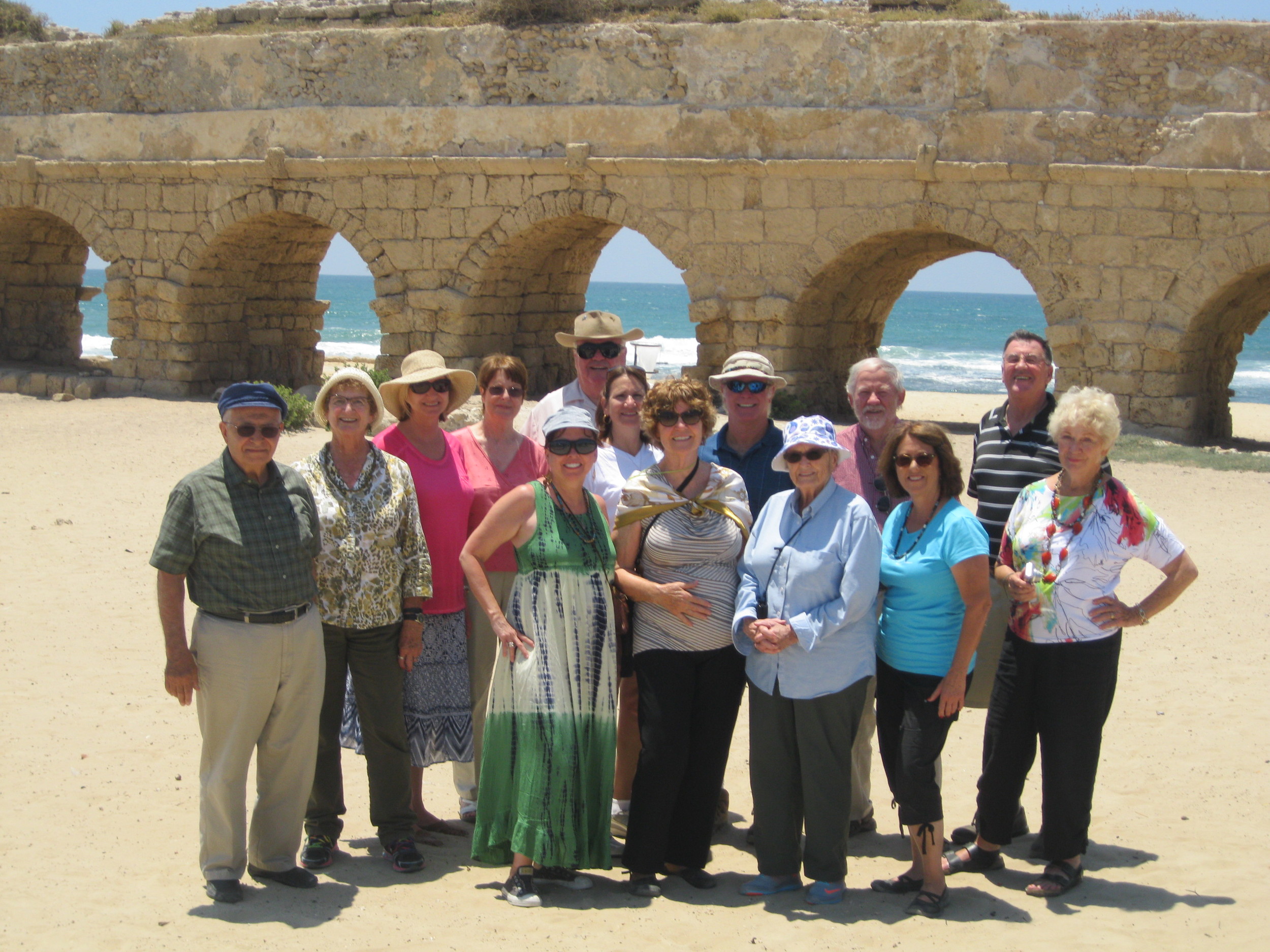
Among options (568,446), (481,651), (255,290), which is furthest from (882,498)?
(255,290)

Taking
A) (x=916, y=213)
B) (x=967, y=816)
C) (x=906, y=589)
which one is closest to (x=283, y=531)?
(x=906, y=589)

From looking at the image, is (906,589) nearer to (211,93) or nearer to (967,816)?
(967,816)

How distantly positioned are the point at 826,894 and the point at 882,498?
4.52ft

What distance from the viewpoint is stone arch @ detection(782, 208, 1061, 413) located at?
1246cm

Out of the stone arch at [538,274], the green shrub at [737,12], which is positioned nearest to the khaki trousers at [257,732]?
the stone arch at [538,274]

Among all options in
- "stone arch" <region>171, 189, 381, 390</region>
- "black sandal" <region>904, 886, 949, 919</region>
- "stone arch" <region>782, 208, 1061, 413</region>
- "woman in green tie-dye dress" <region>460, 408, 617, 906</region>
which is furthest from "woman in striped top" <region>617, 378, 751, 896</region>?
"stone arch" <region>171, 189, 381, 390</region>

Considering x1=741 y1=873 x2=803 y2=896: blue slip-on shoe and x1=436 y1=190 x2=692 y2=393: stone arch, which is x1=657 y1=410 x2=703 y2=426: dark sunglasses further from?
x1=436 y1=190 x2=692 y2=393: stone arch

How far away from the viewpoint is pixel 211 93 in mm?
15273

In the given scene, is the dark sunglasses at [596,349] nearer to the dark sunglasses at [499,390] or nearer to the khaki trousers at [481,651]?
the dark sunglasses at [499,390]

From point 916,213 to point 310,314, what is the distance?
29.1ft

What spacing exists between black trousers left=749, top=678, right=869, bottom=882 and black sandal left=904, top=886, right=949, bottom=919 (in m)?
0.23

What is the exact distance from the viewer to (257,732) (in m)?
3.97

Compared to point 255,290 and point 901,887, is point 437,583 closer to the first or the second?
point 901,887

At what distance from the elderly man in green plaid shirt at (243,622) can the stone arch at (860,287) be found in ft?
31.5
